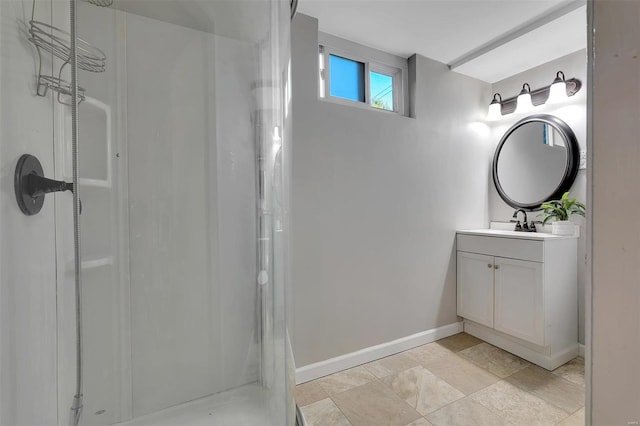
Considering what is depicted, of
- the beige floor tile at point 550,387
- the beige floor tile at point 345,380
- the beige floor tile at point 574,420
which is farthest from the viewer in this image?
the beige floor tile at point 345,380

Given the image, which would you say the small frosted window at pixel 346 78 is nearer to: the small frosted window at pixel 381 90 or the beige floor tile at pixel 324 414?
the small frosted window at pixel 381 90

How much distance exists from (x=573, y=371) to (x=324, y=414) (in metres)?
1.65

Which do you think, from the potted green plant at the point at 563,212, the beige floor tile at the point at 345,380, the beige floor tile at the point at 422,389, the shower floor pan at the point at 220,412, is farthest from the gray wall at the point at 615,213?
the potted green plant at the point at 563,212

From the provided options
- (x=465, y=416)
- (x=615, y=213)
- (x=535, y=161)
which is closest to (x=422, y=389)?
(x=465, y=416)

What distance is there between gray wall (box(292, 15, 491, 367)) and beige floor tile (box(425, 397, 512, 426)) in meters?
0.58

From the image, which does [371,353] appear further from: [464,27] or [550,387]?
[464,27]

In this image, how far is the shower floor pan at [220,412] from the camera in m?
1.03

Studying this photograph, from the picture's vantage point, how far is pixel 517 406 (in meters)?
1.43

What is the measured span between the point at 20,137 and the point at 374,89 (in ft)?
6.49

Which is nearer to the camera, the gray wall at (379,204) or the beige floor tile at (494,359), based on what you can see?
the gray wall at (379,204)

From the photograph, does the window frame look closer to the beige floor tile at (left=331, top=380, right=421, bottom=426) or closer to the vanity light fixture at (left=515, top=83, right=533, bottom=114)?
the vanity light fixture at (left=515, top=83, right=533, bottom=114)

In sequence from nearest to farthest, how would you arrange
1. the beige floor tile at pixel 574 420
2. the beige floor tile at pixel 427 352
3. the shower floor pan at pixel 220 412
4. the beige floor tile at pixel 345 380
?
the shower floor pan at pixel 220 412
the beige floor tile at pixel 574 420
the beige floor tile at pixel 345 380
the beige floor tile at pixel 427 352

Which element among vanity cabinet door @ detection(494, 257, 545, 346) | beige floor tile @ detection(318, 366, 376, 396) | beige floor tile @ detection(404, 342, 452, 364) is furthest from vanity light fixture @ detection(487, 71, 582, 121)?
beige floor tile @ detection(318, 366, 376, 396)

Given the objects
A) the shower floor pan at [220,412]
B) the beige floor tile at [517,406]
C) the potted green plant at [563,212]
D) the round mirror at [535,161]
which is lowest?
the beige floor tile at [517,406]
